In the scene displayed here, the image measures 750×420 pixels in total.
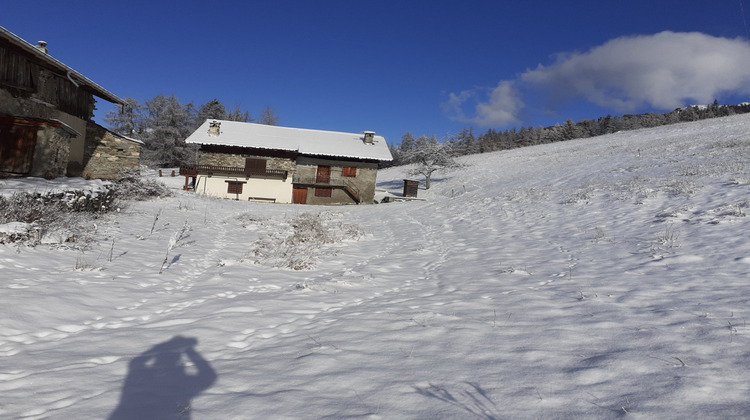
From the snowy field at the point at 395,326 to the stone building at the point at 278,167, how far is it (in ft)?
71.8

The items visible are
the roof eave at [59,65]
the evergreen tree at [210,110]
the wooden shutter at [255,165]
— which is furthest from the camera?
the evergreen tree at [210,110]

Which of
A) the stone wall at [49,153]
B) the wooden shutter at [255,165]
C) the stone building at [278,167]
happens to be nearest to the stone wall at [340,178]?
the stone building at [278,167]

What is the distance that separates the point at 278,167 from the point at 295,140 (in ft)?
12.7

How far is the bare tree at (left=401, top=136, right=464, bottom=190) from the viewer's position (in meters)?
37.9

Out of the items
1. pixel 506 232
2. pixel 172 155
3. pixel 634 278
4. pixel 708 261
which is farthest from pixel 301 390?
pixel 172 155

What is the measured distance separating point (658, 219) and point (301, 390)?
1101 centimetres

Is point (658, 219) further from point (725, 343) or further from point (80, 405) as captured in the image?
point (80, 405)

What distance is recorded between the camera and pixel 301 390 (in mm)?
3359

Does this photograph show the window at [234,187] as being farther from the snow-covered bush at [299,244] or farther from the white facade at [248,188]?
the snow-covered bush at [299,244]

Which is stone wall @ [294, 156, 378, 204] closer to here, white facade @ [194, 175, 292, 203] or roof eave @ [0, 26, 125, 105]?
white facade @ [194, 175, 292, 203]

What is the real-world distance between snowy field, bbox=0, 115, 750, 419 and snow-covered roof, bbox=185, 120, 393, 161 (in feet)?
75.1

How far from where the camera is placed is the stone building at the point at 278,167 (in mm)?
32062

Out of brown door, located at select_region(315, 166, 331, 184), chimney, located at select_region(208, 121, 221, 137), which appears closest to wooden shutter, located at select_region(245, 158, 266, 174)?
chimney, located at select_region(208, 121, 221, 137)

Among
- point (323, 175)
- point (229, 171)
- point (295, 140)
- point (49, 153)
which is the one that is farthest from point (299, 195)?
point (49, 153)
